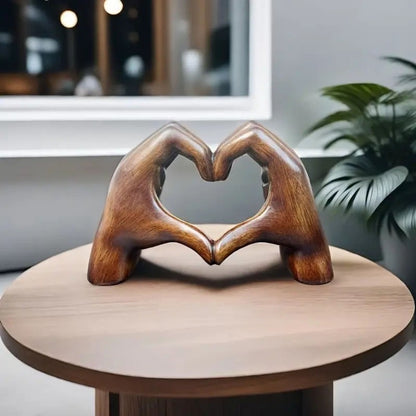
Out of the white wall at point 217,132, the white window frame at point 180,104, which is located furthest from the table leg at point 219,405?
the white window frame at point 180,104

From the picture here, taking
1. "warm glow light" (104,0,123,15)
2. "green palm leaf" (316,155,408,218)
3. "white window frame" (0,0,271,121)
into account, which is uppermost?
"warm glow light" (104,0,123,15)

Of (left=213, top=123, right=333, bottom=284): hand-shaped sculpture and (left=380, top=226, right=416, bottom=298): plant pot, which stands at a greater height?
(left=213, top=123, right=333, bottom=284): hand-shaped sculpture

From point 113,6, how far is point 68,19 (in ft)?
0.54

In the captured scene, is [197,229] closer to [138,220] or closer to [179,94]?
[138,220]

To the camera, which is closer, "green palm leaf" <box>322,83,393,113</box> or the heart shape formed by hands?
the heart shape formed by hands

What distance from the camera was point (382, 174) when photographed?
1575 millimetres

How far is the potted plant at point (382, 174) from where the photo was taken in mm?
1524

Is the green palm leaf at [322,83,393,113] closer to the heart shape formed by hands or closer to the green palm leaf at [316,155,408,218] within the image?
the green palm leaf at [316,155,408,218]

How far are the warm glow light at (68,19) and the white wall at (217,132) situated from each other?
0.37m

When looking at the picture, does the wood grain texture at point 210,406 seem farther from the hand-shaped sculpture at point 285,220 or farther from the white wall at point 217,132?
the white wall at point 217,132

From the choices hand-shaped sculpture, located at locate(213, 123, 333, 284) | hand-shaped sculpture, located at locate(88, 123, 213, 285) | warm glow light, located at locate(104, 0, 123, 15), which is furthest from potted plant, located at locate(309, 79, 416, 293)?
warm glow light, located at locate(104, 0, 123, 15)

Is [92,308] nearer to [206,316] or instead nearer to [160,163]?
[206,316]

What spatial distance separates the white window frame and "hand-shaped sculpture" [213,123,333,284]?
102 centimetres

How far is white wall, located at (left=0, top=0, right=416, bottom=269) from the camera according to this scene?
1843mm
